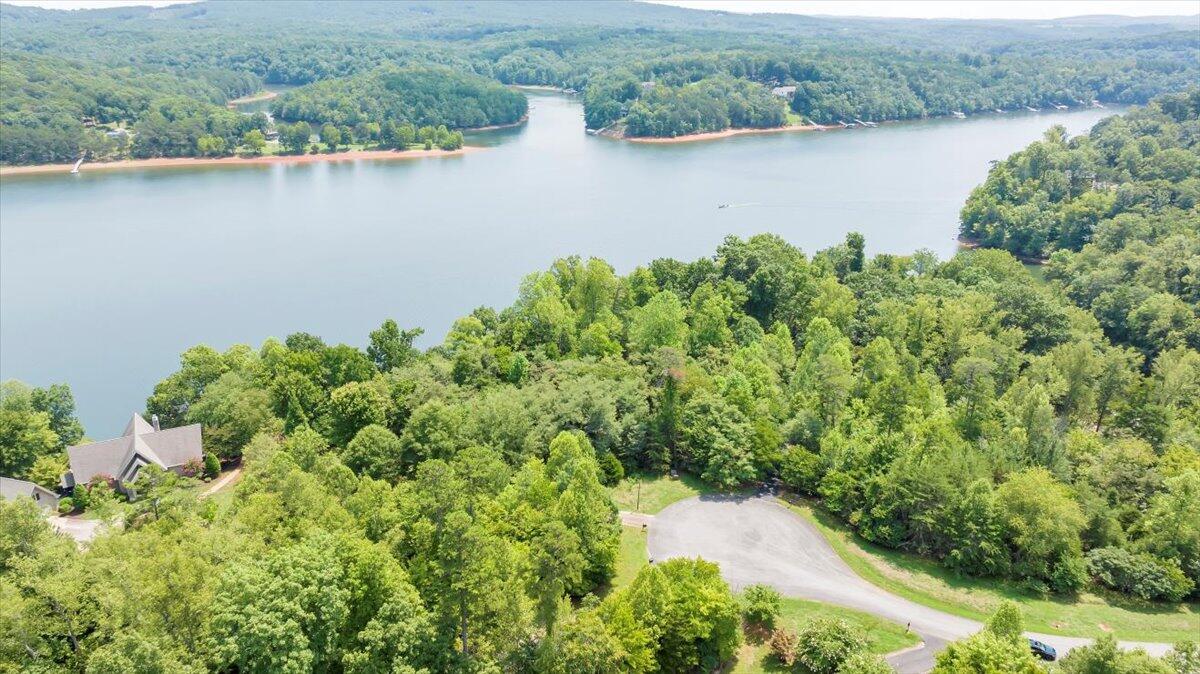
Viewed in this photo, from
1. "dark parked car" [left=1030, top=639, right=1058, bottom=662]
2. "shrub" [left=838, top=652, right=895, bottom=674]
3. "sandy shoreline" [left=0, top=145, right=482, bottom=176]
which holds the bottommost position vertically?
"dark parked car" [left=1030, top=639, right=1058, bottom=662]

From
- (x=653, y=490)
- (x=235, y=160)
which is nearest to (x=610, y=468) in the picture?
(x=653, y=490)

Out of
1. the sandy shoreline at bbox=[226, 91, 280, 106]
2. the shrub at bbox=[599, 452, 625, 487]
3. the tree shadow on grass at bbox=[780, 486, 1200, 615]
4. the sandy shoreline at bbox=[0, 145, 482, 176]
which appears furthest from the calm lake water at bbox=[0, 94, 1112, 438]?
the sandy shoreline at bbox=[226, 91, 280, 106]

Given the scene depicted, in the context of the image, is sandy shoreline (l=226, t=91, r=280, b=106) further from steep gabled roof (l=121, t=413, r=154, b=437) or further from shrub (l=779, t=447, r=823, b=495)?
shrub (l=779, t=447, r=823, b=495)

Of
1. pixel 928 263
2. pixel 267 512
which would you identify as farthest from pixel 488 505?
pixel 928 263

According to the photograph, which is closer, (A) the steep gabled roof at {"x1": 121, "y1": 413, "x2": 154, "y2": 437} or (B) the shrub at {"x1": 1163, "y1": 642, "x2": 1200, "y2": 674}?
(B) the shrub at {"x1": 1163, "y1": 642, "x2": 1200, "y2": 674}

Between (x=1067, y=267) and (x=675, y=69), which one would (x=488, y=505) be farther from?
(x=675, y=69)

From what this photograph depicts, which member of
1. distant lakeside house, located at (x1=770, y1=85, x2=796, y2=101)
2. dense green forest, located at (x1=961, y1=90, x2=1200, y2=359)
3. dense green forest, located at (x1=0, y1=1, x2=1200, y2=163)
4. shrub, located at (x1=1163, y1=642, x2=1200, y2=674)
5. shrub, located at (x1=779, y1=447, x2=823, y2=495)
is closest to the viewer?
shrub, located at (x1=1163, y1=642, x2=1200, y2=674)
